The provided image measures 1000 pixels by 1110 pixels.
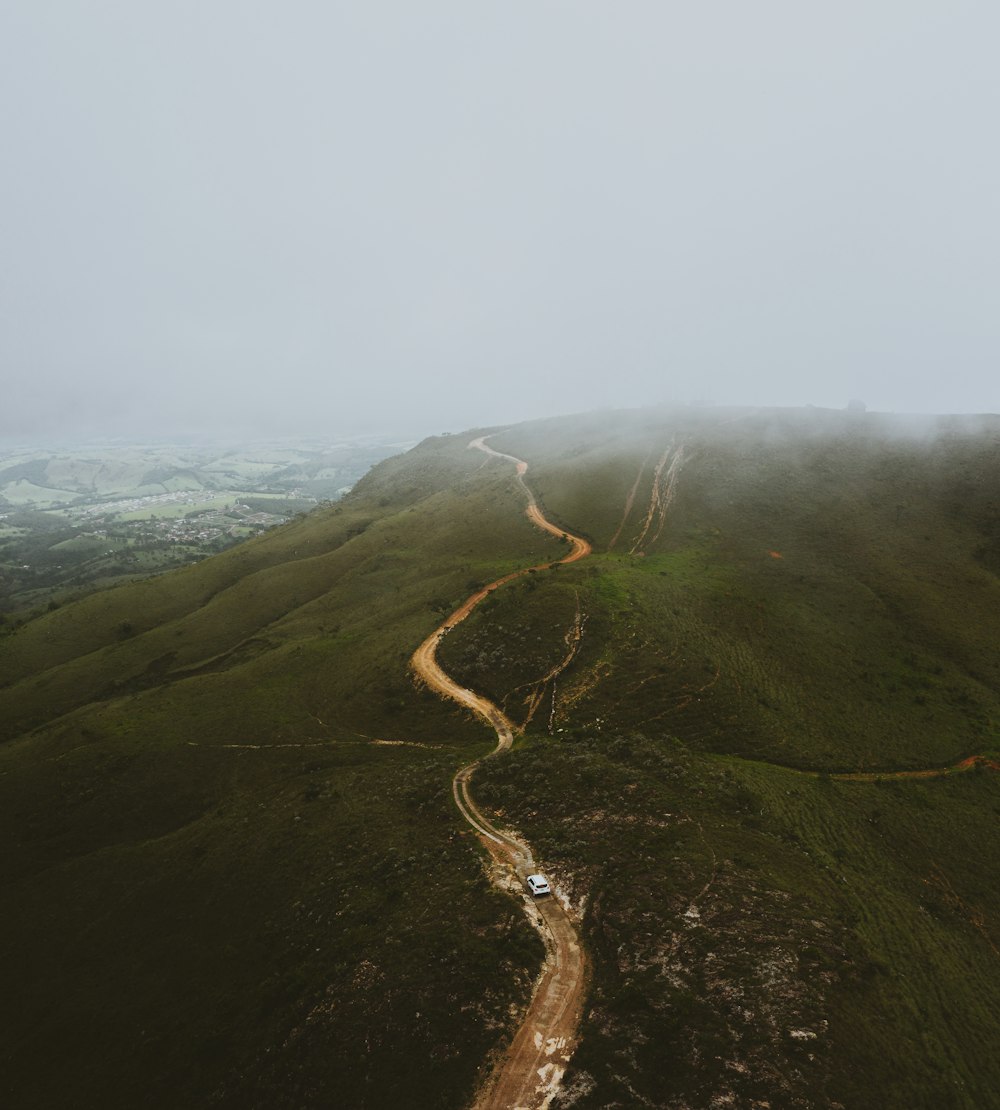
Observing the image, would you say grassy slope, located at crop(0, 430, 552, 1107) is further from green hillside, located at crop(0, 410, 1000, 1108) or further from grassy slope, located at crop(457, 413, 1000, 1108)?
grassy slope, located at crop(457, 413, 1000, 1108)

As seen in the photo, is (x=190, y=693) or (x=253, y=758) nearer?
(x=253, y=758)

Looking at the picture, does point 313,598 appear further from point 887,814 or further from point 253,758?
point 887,814

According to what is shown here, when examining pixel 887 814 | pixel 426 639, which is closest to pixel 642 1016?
pixel 887 814

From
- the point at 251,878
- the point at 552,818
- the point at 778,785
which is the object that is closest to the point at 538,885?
the point at 552,818

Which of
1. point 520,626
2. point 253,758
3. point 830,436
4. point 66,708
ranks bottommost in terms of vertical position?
point 66,708

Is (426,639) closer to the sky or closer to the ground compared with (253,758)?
closer to the sky

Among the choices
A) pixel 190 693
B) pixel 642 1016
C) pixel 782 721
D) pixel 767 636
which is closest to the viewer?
pixel 642 1016

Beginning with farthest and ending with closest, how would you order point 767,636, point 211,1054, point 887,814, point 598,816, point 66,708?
1. point 66,708
2. point 767,636
3. point 887,814
4. point 598,816
5. point 211,1054
